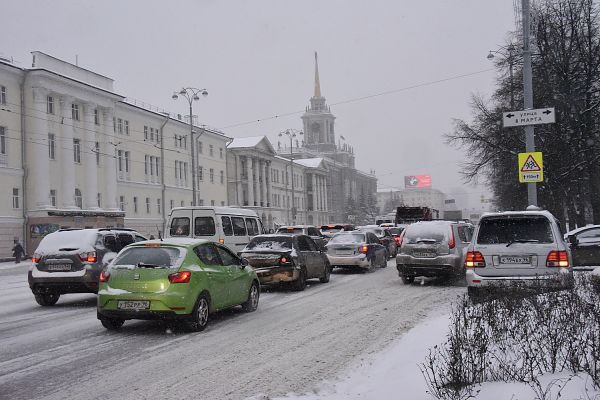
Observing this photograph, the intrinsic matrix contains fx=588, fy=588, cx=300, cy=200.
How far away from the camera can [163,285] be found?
905 cm

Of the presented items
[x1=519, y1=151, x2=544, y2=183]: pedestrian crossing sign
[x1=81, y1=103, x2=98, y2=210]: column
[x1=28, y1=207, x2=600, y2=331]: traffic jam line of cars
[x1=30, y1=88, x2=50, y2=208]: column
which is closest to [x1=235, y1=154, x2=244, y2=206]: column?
[x1=81, y1=103, x2=98, y2=210]: column

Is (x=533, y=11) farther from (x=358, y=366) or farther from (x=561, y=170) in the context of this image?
(x=358, y=366)

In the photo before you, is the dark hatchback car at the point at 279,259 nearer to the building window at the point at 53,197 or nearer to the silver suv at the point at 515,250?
the silver suv at the point at 515,250

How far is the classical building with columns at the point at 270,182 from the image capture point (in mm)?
78312

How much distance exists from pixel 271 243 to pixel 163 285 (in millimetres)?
6489

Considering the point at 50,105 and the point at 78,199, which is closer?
the point at 50,105

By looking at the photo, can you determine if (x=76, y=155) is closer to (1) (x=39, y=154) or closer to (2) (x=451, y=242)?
(1) (x=39, y=154)

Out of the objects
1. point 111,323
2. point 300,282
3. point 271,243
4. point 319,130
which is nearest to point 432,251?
point 300,282

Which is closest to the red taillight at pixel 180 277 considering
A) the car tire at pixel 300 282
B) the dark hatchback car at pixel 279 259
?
the dark hatchback car at pixel 279 259

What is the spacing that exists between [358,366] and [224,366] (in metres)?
1.58

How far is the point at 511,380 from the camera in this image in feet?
16.2

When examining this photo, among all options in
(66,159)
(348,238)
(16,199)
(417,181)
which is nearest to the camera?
(348,238)

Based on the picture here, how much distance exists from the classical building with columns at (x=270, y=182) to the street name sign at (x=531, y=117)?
157ft

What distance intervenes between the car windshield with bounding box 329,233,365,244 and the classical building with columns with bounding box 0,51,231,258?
26.7m
